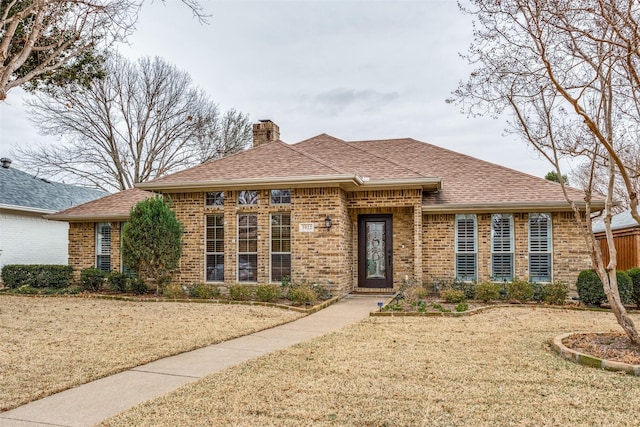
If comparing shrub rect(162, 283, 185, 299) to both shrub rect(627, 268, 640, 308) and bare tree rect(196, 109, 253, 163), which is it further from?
bare tree rect(196, 109, 253, 163)

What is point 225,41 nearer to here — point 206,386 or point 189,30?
point 189,30

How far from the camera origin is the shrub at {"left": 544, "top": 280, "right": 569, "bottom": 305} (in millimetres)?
11305

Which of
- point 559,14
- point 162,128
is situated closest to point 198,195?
point 559,14

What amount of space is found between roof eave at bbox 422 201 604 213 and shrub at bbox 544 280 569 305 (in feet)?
6.66

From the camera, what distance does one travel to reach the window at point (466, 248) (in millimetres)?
13203

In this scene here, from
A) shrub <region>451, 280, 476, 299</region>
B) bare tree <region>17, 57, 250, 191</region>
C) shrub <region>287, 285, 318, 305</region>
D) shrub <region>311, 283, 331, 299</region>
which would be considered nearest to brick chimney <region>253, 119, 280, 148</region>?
shrub <region>311, 283, 331, 299</region>

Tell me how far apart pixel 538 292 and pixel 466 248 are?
7.24 ft

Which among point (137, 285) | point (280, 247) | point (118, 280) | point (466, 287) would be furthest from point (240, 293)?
point (466, 287)

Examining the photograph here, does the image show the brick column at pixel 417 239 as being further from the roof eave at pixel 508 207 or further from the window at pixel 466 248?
the window at pixel 466 248

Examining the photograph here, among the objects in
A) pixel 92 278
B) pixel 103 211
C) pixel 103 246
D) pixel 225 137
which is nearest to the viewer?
pixel 92 278

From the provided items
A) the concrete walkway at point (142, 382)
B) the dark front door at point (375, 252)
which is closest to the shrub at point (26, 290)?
the concrete walkway at point (142, 382)

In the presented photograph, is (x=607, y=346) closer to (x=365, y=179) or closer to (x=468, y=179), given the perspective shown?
(x=365, y=179)

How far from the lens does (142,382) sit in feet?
16.5

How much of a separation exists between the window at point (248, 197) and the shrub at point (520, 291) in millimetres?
6776
